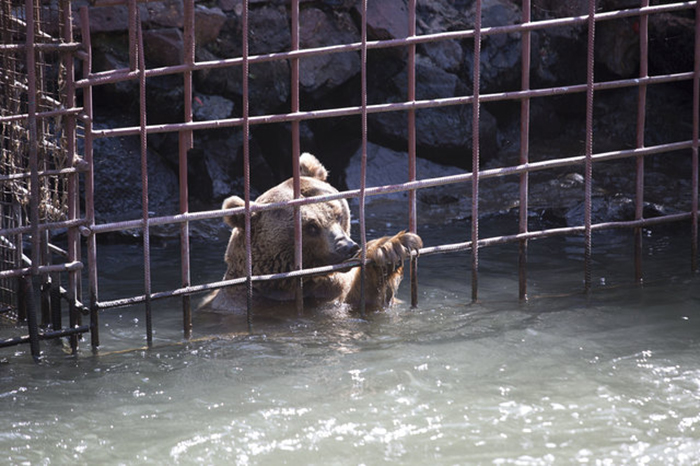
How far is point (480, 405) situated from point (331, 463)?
33.7 inches

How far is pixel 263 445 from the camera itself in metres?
3.62

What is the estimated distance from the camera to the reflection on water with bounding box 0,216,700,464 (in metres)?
3.56

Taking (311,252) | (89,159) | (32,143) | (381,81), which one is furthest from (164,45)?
(32,143)

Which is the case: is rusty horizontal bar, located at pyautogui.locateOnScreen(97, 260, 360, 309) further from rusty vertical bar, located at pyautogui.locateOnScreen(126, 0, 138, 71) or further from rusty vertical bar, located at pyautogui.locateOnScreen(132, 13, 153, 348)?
rusty vertical bar, located at pyautogui.locateOnScreen(126, 0, 138, 71)

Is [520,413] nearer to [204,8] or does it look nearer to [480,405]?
[480,405]

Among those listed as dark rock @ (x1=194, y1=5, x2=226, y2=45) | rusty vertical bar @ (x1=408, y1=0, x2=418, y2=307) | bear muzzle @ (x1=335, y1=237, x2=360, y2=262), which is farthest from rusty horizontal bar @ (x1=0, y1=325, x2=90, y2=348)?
dark rock @ (x1=194, y1=5, x2=226, y2=45)

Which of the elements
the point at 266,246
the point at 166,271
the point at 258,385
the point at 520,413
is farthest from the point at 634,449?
the point at 166,271

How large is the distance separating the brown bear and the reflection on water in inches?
8.9

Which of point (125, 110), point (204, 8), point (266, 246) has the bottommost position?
point (266, 246)

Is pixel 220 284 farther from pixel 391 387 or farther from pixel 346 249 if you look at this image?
pixel 391 387

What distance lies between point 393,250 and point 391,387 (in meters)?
1.36

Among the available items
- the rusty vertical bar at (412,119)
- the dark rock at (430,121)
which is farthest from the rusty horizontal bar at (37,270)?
the dark rock at (430,121)

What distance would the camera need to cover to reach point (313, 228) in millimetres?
5777

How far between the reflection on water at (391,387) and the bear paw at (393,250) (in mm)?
371
